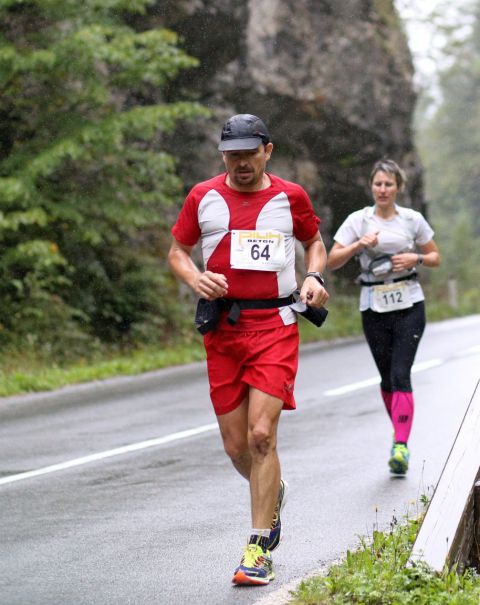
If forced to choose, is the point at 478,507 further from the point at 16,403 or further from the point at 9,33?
the point at 9,33

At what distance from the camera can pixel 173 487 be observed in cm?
834

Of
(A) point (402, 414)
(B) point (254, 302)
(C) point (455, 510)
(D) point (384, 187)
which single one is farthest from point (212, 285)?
(D) point (384, 187)

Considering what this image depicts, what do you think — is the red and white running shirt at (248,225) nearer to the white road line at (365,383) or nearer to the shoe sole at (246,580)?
the shoe sole at (246,580)

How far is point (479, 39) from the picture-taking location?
67312 mm

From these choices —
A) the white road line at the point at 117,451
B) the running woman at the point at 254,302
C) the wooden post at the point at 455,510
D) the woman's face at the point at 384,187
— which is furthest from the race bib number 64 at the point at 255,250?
the white road line at the point at 117,451

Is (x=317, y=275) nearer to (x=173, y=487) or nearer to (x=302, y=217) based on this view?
(x=302, y=217)

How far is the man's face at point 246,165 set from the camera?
5.80 m

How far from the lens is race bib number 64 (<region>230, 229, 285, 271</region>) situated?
19.4 ft

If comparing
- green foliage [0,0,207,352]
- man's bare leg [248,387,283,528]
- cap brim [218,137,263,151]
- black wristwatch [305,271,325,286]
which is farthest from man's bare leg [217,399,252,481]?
green foliage [0,0,207,352]

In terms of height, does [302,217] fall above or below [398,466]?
above

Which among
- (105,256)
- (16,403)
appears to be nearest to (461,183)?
(105,256)

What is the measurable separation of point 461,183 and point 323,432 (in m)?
55.5

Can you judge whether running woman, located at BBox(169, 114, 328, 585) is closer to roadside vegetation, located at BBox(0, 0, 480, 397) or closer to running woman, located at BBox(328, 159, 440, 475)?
running woman, located at BBox(328, 159, 440, 475)

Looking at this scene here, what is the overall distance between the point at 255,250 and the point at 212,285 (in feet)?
1.13
